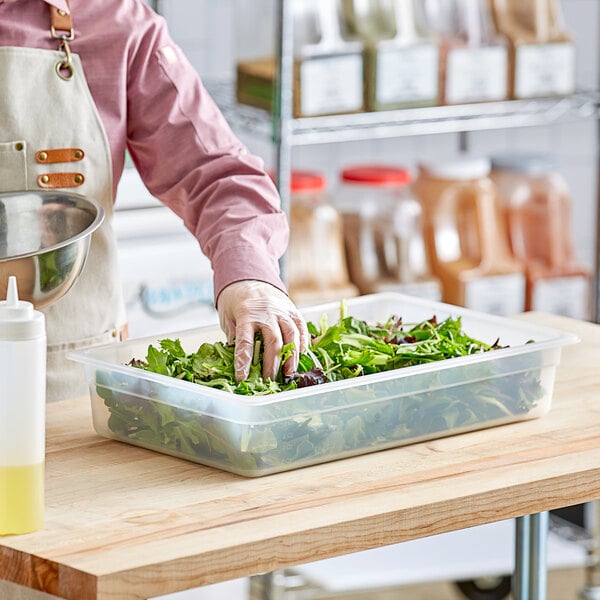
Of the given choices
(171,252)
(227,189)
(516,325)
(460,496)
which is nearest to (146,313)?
(171,252)

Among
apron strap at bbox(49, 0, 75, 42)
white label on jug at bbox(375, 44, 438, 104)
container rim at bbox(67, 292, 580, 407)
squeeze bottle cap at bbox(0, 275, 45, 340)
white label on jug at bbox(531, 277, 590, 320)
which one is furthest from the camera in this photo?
white label on jug at bbox(531, 277, 590, 320)

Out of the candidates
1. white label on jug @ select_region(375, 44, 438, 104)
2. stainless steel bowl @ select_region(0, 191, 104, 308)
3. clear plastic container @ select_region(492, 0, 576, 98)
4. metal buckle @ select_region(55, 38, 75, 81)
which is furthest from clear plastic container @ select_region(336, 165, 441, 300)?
stainless steel bowl @ select_region(0, 191, 104, 308)

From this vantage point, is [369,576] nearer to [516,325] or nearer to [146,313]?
[146,313]

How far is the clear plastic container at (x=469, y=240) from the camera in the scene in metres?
2.68

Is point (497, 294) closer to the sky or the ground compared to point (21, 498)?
closer to the ground

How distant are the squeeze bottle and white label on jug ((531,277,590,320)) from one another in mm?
1754

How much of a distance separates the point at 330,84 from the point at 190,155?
825 mm

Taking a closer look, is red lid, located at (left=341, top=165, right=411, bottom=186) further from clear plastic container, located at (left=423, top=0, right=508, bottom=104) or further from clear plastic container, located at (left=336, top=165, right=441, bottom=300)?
clear plastic container, located at (left=423, top=0, right=508, bottom=104)

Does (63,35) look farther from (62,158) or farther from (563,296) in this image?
(563,296)

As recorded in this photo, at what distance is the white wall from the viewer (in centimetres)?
293

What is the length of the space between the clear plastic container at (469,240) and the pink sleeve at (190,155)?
1.07 m

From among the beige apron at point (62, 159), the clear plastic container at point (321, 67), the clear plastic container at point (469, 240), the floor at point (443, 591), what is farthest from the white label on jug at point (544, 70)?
the beige apron at point (62, 159)

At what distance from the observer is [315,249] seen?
2.62m

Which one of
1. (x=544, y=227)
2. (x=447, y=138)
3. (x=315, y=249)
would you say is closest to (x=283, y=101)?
(x=315, y=249)
